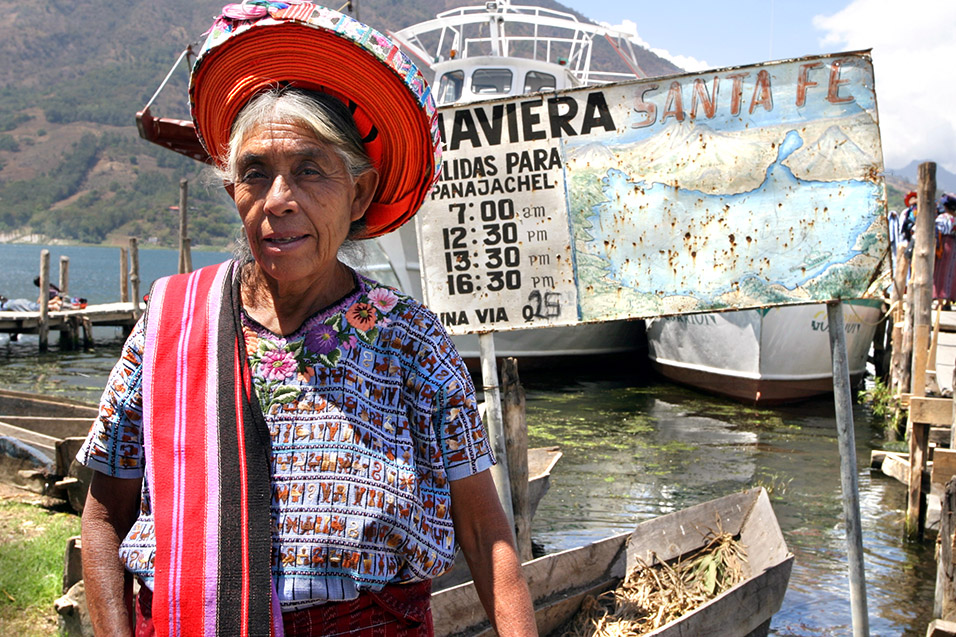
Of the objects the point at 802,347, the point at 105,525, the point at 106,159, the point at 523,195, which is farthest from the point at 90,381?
the point at 106,159

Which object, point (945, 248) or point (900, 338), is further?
point (945, 248)

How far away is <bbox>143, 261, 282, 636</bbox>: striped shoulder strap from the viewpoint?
4.68ft

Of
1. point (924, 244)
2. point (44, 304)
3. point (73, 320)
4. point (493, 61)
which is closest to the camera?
point (924, 244)

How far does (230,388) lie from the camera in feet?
4.95

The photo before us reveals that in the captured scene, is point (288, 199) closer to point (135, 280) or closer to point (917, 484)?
point (917, 484)

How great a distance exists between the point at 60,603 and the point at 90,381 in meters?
15.0

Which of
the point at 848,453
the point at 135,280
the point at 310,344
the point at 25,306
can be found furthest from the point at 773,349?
the point at 25,306

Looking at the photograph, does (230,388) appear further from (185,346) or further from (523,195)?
(523,195)

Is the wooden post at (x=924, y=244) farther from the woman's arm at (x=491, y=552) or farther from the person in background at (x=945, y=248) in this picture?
the woman's arm at (x=491, y=552)

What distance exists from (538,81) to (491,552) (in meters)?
15.4

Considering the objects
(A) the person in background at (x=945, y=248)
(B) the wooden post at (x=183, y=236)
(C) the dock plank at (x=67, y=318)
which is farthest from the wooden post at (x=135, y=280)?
(A) the person in background at (x=945, y=248)

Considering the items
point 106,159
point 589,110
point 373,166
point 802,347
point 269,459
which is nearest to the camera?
point 269,459

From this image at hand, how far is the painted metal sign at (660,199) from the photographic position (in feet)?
11.4

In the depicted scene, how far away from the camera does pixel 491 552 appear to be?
5.45 feet
